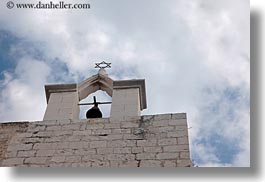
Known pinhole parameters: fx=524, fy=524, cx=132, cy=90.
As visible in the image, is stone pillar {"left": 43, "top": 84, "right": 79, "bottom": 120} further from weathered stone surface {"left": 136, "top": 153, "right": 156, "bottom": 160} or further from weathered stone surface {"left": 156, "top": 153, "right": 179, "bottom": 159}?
weathered stone surface {"left": 156, "top": 153, "right": 179, "bottom": 159}

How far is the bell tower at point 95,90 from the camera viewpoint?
4.75 metres

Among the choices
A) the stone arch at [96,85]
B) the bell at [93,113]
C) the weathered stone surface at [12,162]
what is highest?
the stone arch at [96,85]

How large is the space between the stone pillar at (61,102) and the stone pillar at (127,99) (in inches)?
14.4

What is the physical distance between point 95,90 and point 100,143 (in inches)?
45.0

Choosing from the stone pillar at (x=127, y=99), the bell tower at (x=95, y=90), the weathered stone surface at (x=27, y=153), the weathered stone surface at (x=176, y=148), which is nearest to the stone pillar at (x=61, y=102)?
the bell tower at (x=95, y=90)

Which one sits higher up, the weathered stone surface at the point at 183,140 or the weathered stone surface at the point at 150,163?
the weathered stone surface at the point at 183,140

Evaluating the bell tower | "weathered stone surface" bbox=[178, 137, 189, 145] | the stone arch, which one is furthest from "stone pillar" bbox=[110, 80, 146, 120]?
"weathered stone surface" bbox=[178, 137, 189, 145]

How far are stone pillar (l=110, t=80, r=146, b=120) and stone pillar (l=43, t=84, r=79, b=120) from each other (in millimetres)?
366

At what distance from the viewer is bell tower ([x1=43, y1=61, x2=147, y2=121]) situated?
187 inches

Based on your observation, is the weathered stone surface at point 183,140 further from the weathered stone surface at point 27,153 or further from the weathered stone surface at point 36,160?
the weathered stone surface at point 27,153

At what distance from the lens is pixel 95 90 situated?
5.32m

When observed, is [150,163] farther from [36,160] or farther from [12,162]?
[12,162]

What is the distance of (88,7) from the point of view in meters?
4.66

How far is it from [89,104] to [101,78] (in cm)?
32
